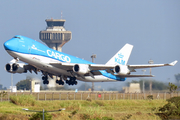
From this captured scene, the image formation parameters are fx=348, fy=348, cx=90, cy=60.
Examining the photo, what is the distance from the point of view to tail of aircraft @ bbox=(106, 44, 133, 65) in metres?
58.6

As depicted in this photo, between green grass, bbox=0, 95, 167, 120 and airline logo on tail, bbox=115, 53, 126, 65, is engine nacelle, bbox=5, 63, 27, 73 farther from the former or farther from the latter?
airline logo on tail, bbox=115, 53, 126, 65

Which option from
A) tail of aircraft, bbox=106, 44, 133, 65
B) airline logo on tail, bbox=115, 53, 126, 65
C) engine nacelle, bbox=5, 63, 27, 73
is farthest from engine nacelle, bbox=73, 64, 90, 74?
airline logo on tail, bbox=115, 53, 126, 65

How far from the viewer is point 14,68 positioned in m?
50.0

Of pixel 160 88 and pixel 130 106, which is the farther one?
pixel 160 88

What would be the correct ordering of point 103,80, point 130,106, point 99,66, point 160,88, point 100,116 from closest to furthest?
1. point 100,116
2. point 130,106
3. point 99,66
4. point 103,80
5. point 160,88

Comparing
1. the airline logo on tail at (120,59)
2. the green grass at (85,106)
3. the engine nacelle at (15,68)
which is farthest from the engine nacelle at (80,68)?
the airline logo on tail at (120,59)

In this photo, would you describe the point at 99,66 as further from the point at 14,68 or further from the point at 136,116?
the point at 136,116

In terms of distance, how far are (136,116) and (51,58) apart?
57.2 ft

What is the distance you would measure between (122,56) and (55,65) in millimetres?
17444

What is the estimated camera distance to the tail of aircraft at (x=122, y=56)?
2308 inches

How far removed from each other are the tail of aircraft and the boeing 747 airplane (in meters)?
3.05

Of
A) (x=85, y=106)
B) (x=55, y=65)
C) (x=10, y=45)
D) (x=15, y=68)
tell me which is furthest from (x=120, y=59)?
(x=10, y=45)

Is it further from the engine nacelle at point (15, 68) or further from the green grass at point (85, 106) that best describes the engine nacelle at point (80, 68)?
the engine nacelle at point (15, 68)

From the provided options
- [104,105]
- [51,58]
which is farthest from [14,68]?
[104,105]
